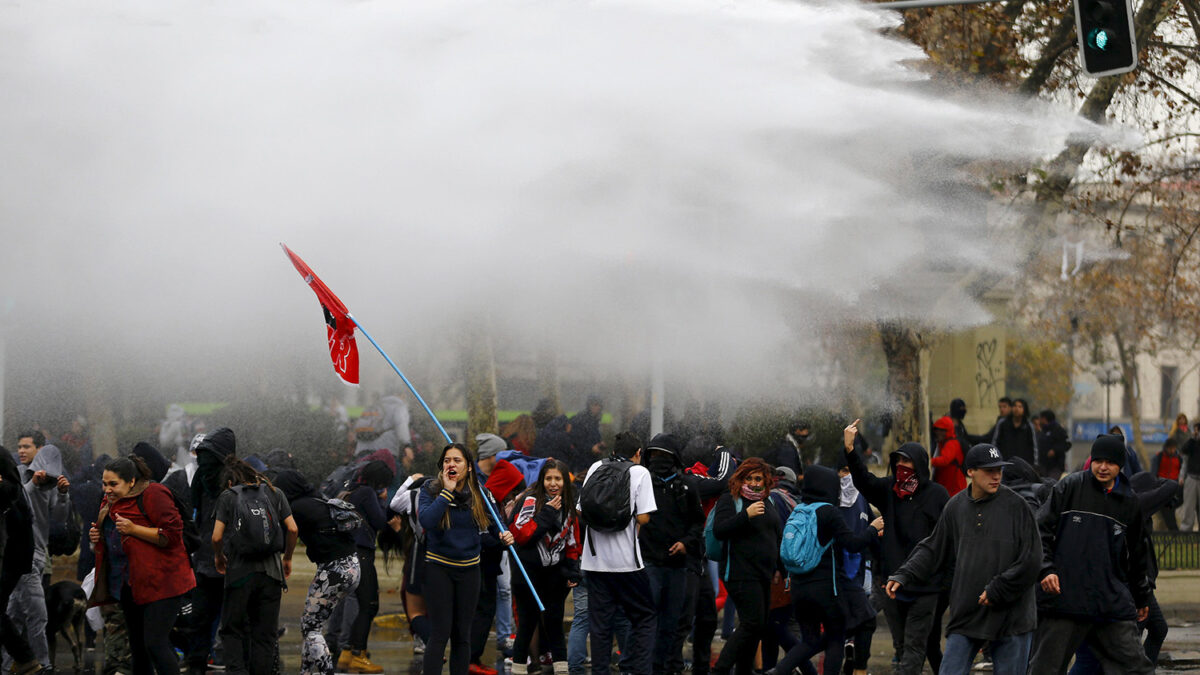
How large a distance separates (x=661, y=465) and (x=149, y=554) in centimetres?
315

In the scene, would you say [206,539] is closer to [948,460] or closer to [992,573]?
[992,573]

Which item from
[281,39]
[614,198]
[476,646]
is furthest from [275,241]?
[476,646]

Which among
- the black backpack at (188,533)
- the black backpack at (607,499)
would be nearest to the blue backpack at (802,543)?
the black backpack at (607,499)

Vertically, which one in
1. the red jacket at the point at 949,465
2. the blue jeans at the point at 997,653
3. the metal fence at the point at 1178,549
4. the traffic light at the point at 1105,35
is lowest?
the metal fence at the point at 1178,549

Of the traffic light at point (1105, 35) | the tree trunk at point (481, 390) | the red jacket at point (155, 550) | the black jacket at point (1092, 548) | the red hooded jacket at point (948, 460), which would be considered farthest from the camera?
the tree trunk at point (481, 390)

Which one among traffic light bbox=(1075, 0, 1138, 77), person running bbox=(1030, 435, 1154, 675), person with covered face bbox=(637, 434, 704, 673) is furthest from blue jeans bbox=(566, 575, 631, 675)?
traffic light bbox=(1075, 0, 1138, 77)

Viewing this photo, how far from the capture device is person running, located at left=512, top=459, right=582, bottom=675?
9.86 m

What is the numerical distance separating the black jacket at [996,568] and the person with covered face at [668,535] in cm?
209

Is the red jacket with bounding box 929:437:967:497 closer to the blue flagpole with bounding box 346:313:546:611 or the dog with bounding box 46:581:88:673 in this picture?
the blue flagpole with bounding box 346:313:546:611

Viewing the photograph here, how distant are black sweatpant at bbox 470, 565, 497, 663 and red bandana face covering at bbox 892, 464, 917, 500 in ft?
9.32

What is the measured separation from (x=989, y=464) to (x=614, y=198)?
236 inches

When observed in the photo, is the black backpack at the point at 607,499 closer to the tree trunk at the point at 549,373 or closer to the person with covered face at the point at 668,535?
the person with covered face at the point at 668,535

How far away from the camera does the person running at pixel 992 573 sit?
24.2ft

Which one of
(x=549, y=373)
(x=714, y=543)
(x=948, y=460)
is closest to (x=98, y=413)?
(x=549, y=373)
